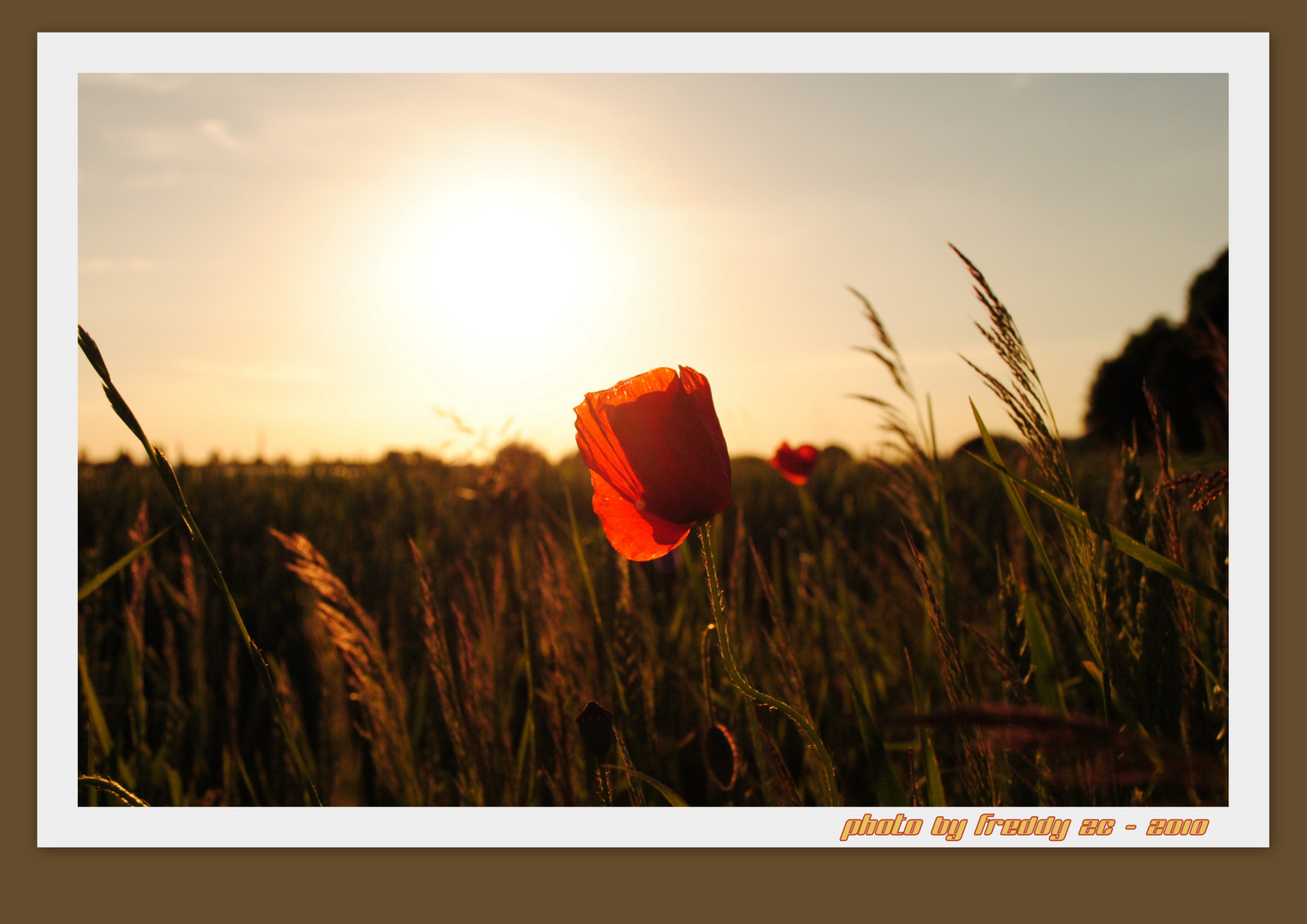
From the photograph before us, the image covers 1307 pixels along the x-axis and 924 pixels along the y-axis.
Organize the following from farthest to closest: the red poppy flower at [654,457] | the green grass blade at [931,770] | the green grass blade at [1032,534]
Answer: the green grass blade at [931,770] < the green grass blade at [1032,534] < the red poppy flower at [654,457]

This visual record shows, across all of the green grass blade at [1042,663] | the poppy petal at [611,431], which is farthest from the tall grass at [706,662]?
the poppy petal at [611,431]

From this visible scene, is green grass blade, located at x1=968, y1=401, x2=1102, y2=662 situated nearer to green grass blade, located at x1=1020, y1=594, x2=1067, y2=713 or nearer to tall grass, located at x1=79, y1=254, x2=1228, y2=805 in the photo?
tall grass, located at x1=79, y1=254, x2=1228, y2=805

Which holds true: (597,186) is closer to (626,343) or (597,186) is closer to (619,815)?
(626,343)

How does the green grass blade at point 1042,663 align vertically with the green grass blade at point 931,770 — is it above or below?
above

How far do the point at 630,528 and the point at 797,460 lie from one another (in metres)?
0.96

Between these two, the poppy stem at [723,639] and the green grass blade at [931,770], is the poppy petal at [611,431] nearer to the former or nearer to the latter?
the poppy stem at [723,639]

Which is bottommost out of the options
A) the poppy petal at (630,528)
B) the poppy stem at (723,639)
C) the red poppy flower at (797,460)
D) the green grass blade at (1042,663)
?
the green grass blade at (1042,663)

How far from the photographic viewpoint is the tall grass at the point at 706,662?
886mm

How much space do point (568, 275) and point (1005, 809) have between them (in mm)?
1170

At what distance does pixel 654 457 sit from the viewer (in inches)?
28.2

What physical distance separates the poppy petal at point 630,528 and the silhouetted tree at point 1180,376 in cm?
88

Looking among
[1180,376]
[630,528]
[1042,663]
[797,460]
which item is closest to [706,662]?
[630,528]

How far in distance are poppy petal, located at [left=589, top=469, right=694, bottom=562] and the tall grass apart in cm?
8

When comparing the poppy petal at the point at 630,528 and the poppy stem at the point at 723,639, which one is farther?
the poppy petal at the point at 630,528
